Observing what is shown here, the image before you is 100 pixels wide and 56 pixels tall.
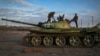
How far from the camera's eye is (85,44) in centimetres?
2244

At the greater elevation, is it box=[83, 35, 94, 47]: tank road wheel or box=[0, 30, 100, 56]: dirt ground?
box=[83, 35, 94, 47]: tank road wheel

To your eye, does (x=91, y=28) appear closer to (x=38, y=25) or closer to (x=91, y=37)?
(x=91, y=37)

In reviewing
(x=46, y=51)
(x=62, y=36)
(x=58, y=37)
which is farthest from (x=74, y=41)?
(x=46, y=51)

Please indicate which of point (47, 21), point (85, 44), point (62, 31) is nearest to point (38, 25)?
point (47, 21)

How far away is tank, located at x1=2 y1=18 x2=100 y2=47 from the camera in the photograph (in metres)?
22.2

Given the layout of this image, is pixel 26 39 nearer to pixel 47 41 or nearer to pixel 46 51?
pixel 47 41

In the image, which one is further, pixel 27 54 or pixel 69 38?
pixel 69 38

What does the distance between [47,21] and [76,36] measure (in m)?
3.13

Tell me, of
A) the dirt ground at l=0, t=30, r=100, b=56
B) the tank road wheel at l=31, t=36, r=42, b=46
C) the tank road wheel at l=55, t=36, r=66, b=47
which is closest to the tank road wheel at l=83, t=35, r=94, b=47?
the dirt ground at l=0, t=30, r=100, b=56

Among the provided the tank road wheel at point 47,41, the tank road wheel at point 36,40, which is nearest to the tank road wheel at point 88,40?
the tank road wheel at point 47,41

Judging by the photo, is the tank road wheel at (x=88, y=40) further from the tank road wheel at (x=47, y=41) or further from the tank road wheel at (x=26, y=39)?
the tank road wheel at (x=26, y=39)

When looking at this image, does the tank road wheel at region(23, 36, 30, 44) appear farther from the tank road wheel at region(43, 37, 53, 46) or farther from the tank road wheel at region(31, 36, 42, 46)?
the tank road wheel at region(43, 37, 53, 46)

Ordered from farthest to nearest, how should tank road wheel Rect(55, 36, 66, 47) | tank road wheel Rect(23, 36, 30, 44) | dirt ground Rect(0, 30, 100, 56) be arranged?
1. tank road wheel Rect(23, 36, 30, 44)
2. tank road wheel Rect(55, 36, 66, 47)
3. dirt ground Rect(0, 30, 100, 56)

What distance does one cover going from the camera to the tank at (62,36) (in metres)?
22.2
